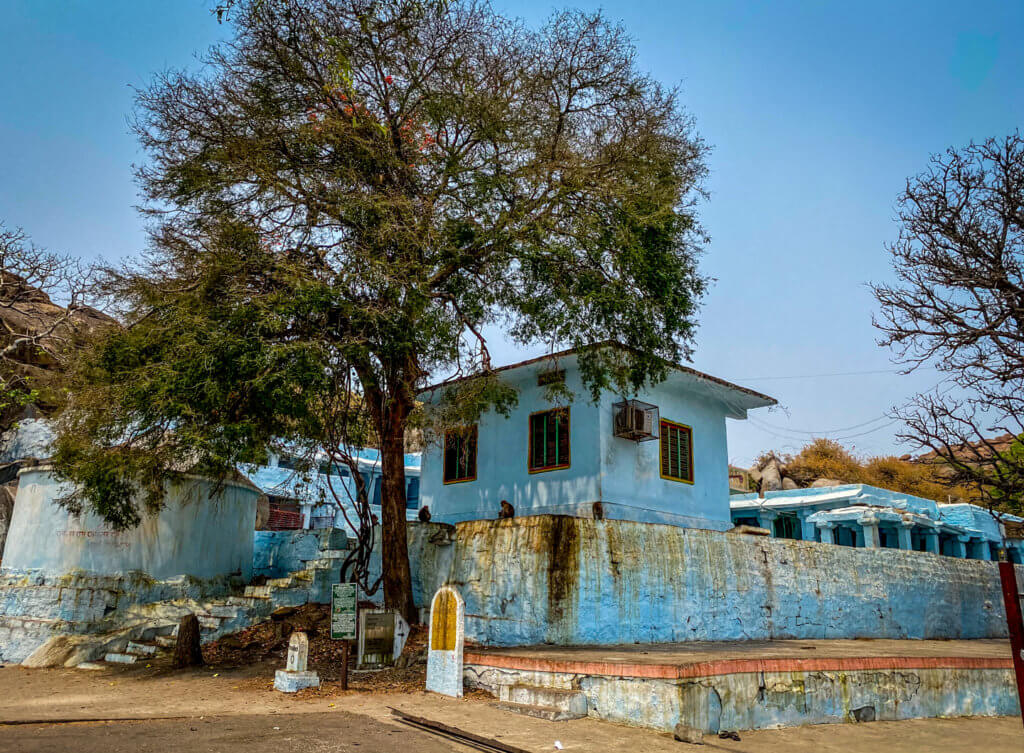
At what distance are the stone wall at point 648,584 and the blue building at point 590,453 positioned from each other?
2348 millimetres

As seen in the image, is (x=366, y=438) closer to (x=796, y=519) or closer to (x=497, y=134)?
(x=497, y=134)

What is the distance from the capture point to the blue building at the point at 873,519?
2197cm

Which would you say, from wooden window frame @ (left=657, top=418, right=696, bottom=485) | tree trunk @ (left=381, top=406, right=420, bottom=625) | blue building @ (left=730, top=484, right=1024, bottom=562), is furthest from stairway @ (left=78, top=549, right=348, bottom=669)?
blue building @ (left=730, top=484, right=1024, bottom=562)

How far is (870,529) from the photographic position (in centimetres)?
2192

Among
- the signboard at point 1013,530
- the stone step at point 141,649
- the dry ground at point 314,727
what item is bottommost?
Answer: the dry ground at point 314,727

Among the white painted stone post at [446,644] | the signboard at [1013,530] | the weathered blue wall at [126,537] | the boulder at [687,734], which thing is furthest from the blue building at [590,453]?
the signboard at [1013,530]

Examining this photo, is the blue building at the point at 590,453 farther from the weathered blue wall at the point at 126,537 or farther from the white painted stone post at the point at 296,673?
the white painted stone post at the point at 296,673

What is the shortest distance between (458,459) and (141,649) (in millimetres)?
7247

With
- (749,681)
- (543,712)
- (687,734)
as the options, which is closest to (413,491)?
(543,712)

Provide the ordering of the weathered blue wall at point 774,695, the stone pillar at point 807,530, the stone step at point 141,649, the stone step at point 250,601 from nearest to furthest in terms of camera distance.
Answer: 1. the weathered blue wall at point 774,695
2. the stone step at point 141,649
3. the stone step at point 250,601
4. the stone pillar at point 807,530

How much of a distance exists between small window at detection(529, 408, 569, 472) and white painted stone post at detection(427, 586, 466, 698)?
5795 mm

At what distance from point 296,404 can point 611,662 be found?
5.35 m

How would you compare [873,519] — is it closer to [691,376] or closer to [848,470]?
[691,376]

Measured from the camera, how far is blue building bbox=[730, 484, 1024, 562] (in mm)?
21969
